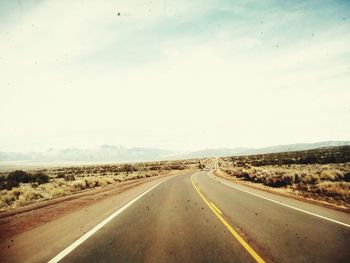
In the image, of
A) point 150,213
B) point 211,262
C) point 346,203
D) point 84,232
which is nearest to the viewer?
point 211,262

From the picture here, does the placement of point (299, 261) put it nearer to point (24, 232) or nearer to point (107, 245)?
point (107, 245)

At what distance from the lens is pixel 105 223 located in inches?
358

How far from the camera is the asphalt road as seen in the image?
576cm

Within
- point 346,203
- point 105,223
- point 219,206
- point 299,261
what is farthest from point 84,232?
point 346,203

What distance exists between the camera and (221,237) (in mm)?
7230

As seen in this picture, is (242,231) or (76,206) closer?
(242,231)

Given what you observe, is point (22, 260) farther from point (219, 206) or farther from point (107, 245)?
point (219, 206)

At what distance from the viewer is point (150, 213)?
1102 centimetres

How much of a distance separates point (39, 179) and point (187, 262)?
4139 centimetres

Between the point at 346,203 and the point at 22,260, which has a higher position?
the point at 22,260

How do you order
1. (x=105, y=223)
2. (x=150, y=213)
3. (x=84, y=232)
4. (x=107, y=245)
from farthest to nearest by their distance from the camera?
(x=150, y=213) → (x=105, y=223) → (x=84, y=232) → (x=107, y=245)

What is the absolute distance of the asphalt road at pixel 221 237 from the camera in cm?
576

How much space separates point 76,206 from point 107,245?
7.10m

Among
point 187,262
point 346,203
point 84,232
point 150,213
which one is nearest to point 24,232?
point 84,232
